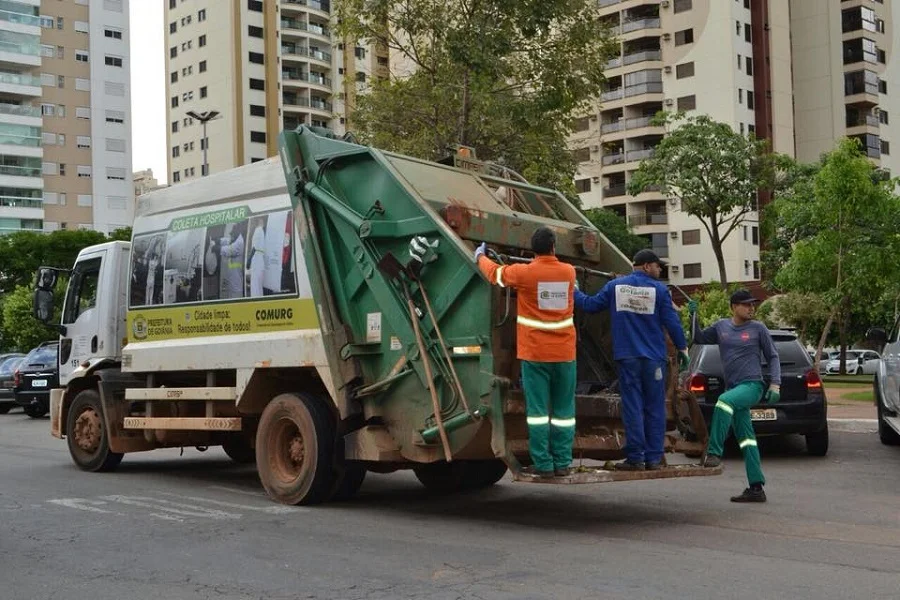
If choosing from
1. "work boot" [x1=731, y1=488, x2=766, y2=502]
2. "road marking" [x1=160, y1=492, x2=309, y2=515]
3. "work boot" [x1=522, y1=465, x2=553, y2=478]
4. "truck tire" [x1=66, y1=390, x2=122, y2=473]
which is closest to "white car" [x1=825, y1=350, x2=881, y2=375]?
"work boot" [x1=731, y1=488, x2=766, y2=502]

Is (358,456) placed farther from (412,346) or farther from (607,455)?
(607,455)

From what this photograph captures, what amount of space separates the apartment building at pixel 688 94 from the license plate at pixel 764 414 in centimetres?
5275

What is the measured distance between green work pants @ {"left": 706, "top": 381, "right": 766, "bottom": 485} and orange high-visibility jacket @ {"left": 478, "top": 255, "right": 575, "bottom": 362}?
183 centimetres

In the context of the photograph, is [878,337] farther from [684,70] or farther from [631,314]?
[684,70]

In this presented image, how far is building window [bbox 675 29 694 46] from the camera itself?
6656 cm

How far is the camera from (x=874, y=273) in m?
24.1

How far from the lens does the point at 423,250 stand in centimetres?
787

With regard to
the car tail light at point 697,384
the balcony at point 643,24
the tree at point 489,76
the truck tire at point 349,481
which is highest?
the balcony at point 643,24

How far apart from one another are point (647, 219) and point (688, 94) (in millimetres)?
7991

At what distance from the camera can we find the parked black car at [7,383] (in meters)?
26.2

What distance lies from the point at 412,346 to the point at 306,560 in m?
1.95

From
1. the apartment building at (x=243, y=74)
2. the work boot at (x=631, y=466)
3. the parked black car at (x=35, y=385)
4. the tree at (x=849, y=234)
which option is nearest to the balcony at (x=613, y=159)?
the apartment building at (x=243, y=74)

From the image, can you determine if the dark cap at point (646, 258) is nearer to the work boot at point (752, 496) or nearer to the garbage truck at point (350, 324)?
the garbage truck at point (350, 324)

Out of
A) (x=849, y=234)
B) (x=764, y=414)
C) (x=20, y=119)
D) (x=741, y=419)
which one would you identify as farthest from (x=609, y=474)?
(x=20, y=119)
